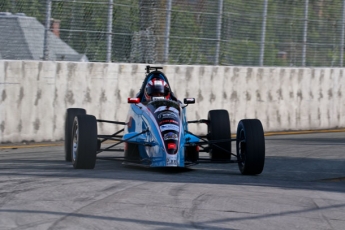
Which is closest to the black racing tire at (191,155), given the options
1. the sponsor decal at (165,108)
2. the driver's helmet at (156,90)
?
the sponsor decal at (165,108)

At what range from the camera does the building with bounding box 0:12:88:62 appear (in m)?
15.1

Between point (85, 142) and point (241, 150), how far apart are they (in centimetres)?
212

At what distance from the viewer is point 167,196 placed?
877cm

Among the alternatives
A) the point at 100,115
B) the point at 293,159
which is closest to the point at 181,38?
the point at 100,115

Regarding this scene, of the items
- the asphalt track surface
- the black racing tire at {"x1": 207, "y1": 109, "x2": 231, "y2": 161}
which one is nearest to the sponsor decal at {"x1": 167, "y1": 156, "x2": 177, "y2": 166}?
the asphalt track surface

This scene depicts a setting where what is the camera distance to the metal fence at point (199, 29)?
16.4 meters

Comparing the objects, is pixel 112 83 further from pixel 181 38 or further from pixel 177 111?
pixel 177 111

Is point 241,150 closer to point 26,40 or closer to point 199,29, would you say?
point 26,40

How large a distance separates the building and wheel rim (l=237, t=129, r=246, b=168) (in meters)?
5.53

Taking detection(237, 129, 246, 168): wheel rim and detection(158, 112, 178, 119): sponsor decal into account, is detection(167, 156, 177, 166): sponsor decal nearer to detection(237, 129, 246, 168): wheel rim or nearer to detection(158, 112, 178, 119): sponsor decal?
detection(158, 112, 178, 119): sponsor decal

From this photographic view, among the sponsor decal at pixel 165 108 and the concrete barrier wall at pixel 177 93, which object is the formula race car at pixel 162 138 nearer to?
the sponsor decal at pixel 165 108

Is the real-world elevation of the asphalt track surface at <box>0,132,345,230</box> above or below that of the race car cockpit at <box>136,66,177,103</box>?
below

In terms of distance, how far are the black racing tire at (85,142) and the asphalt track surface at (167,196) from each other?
0.60 ft

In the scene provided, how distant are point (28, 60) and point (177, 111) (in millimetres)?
4829
